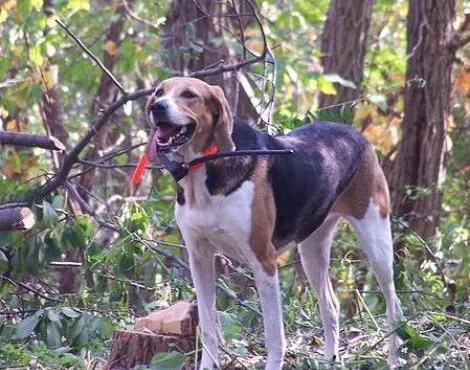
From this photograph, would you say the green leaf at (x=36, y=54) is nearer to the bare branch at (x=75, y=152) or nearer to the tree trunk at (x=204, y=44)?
A: the tree trunk at (x=204, y=44)

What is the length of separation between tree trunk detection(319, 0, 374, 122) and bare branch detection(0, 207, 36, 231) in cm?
601

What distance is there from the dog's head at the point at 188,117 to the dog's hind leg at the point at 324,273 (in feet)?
5.13

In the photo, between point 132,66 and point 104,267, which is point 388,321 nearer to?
point 104,267

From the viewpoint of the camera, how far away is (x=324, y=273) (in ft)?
25.1

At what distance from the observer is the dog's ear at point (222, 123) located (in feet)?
20.4

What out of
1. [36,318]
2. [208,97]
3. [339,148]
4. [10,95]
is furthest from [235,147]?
[10,95]

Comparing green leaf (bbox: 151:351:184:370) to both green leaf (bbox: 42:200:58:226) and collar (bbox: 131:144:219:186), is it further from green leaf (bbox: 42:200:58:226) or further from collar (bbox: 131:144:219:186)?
green leaf (bbox: 42:200:58:226)

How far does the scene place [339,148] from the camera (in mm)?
7332

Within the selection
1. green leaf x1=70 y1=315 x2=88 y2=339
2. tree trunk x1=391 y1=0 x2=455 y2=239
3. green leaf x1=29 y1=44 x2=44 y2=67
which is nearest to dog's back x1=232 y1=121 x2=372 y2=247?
green leaf x1=70 y1=315 x2=88 y2=339

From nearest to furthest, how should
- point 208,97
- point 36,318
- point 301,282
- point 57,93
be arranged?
point 208,97 → point 36,318 → point 301,282 → point 57,93

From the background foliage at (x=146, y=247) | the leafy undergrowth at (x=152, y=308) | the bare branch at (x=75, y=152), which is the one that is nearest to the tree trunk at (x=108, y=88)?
the background foliage at (x=146, y=247)

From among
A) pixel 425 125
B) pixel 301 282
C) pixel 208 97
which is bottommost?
pixel 301 282

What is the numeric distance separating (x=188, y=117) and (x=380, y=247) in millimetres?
1983

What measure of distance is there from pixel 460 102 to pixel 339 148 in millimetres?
6601
